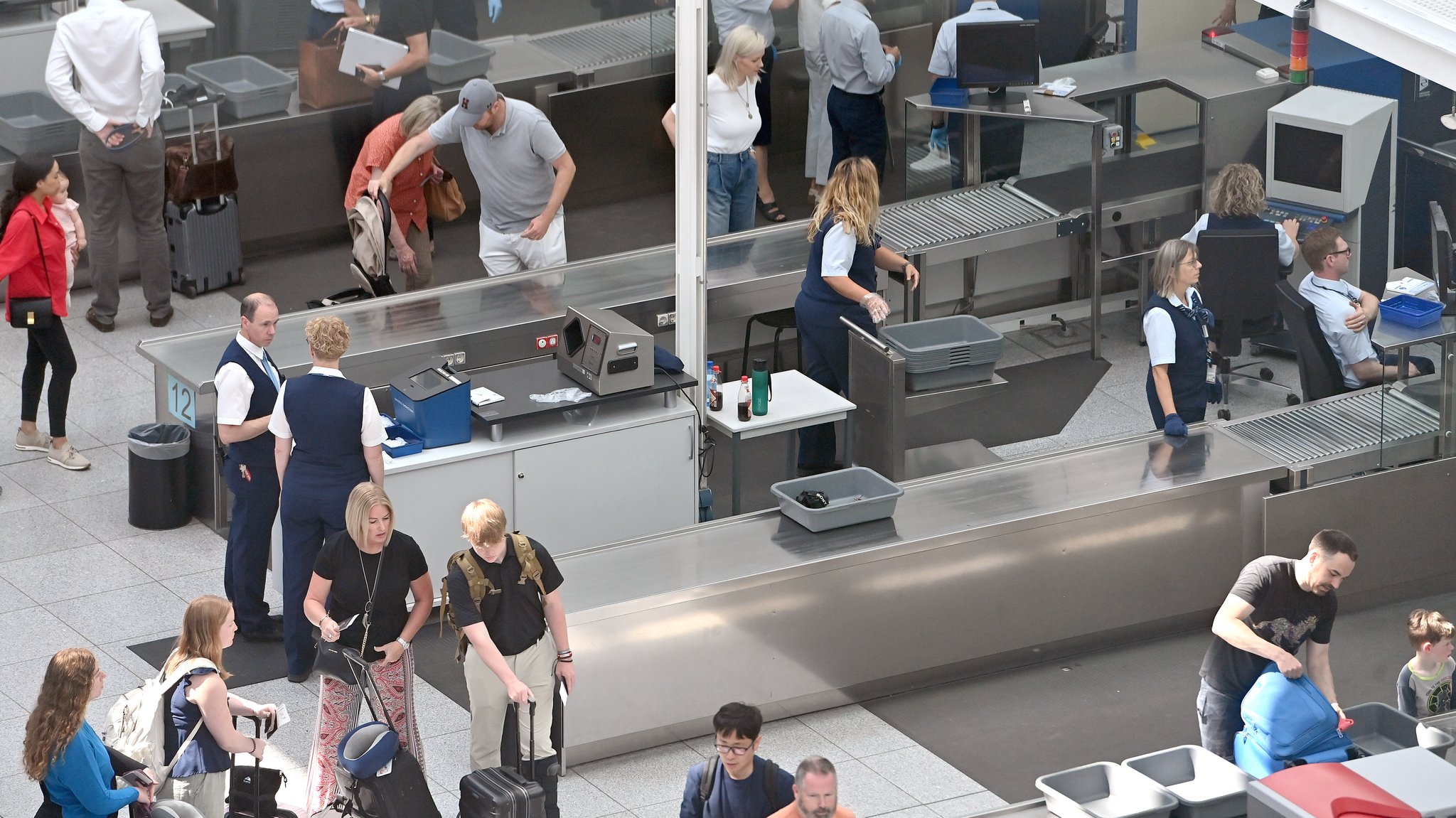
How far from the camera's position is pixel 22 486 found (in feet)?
28.7

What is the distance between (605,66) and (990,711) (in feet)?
19.8

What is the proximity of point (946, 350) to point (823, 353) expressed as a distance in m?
0.71

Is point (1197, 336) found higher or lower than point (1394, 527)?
higher

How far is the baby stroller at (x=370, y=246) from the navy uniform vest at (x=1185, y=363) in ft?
11.3

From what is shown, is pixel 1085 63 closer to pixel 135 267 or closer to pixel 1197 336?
pixel 1197 336

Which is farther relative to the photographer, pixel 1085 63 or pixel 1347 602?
A: pixel 1085 63

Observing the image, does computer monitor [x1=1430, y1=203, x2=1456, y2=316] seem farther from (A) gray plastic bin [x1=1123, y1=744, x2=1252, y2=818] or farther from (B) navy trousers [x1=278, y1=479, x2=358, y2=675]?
(B) navy trousers [x1=278, y1=479, x2=358, y2=675]

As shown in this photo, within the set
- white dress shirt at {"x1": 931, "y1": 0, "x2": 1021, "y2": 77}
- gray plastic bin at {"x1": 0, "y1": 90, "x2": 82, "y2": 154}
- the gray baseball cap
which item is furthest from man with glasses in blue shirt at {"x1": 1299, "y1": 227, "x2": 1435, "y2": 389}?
gray plastic bin at {"x1": 0, "y1": 90, "x2": 82, "y2": 154}

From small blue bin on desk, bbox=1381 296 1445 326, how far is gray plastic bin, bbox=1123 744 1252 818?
393 centimetres

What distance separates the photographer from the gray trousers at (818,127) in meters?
11.4

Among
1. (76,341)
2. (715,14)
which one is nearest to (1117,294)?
(715,14)

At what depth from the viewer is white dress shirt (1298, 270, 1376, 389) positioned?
884cm

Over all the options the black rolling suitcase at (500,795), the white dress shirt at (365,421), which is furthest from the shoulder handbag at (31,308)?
the black rolling suitcase at (500,795)

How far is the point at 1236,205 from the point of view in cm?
939
